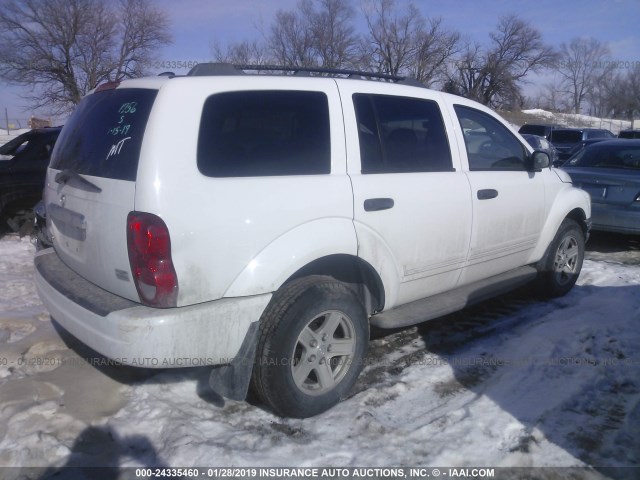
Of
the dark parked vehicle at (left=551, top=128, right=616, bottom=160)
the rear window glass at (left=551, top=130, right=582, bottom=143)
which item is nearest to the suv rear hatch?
the dark parked vehicle at (left=551, top=128, right=616, bottom=160)

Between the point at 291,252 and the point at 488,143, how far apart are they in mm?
2372

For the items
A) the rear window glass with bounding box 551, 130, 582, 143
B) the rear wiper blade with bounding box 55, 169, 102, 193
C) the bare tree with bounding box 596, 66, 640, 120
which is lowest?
the rear wiper blade with bounding box 55, 169, 102, 193

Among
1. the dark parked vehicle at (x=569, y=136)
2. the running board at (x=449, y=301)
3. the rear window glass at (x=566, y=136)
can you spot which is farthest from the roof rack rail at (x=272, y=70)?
the rear window glass at (x=566, y=136)

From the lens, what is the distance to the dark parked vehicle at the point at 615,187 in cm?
723

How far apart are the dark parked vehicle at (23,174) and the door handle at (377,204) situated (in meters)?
5.42

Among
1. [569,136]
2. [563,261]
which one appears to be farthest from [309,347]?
[569,136]

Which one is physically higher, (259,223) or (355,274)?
(259,223)

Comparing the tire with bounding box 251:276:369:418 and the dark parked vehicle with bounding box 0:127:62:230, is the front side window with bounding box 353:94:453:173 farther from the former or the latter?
the dark parked vehicle with bounding box 0:127:62:230

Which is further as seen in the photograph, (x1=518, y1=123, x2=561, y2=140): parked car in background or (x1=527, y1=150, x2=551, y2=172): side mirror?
(x1=518, y1=123, x2=561, y2=140): parked car in background

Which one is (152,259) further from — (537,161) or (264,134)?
(537,161)

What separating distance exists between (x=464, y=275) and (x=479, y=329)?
73 cm

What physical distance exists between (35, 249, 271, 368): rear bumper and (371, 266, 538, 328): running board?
1.09 meters

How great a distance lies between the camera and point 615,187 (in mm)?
7367

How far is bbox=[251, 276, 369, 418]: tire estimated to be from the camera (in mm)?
3047
